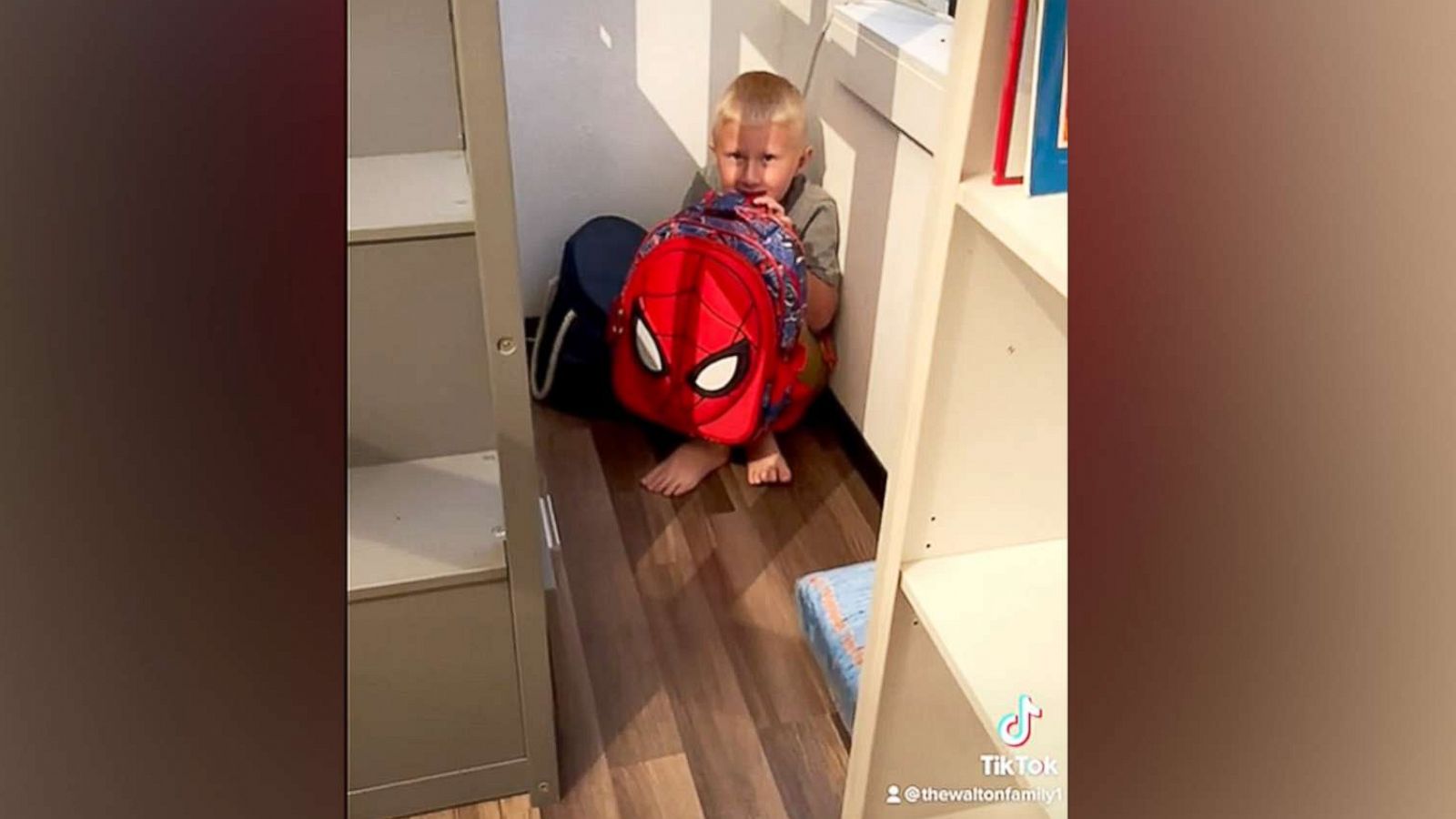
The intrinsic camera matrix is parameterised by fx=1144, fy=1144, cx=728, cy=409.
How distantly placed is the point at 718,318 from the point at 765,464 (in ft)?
0.98

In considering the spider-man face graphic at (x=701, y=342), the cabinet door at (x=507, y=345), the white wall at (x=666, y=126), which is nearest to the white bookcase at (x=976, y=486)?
the cabinet door at (x=507, y=345)

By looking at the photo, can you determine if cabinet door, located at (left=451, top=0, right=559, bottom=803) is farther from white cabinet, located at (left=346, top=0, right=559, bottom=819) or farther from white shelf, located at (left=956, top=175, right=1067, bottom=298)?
white shelf, located at (left=956, top=175, right=1067, bottom=298)

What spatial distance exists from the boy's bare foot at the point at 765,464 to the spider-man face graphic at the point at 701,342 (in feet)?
0.32

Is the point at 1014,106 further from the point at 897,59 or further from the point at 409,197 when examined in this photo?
the point at 897,59

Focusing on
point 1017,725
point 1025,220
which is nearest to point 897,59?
point 1025,220

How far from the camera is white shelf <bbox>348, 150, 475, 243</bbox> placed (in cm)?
118

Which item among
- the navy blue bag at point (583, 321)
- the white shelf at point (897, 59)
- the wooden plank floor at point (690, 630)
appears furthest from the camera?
the navy blue bag at point (583, 321)

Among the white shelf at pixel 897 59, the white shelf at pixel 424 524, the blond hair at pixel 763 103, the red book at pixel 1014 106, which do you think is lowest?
the white shelf at pixel 424 524

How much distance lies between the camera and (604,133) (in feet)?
7.50

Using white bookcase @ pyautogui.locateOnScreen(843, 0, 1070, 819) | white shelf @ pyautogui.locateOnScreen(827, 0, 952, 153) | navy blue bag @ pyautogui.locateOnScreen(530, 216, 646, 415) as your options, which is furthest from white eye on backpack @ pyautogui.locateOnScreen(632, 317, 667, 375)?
white bookcase @ pyautogui.locateOnScreen(843, 0, 1070, 819)

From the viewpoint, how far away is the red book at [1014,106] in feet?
2.49

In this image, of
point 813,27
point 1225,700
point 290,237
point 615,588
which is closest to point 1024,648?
point 1225,700

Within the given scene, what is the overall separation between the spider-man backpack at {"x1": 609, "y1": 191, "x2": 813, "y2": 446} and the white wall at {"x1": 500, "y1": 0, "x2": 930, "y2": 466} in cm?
13

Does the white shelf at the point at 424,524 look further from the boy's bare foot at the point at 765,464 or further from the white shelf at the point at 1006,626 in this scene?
the boy's bare foot at the point at 765,464
